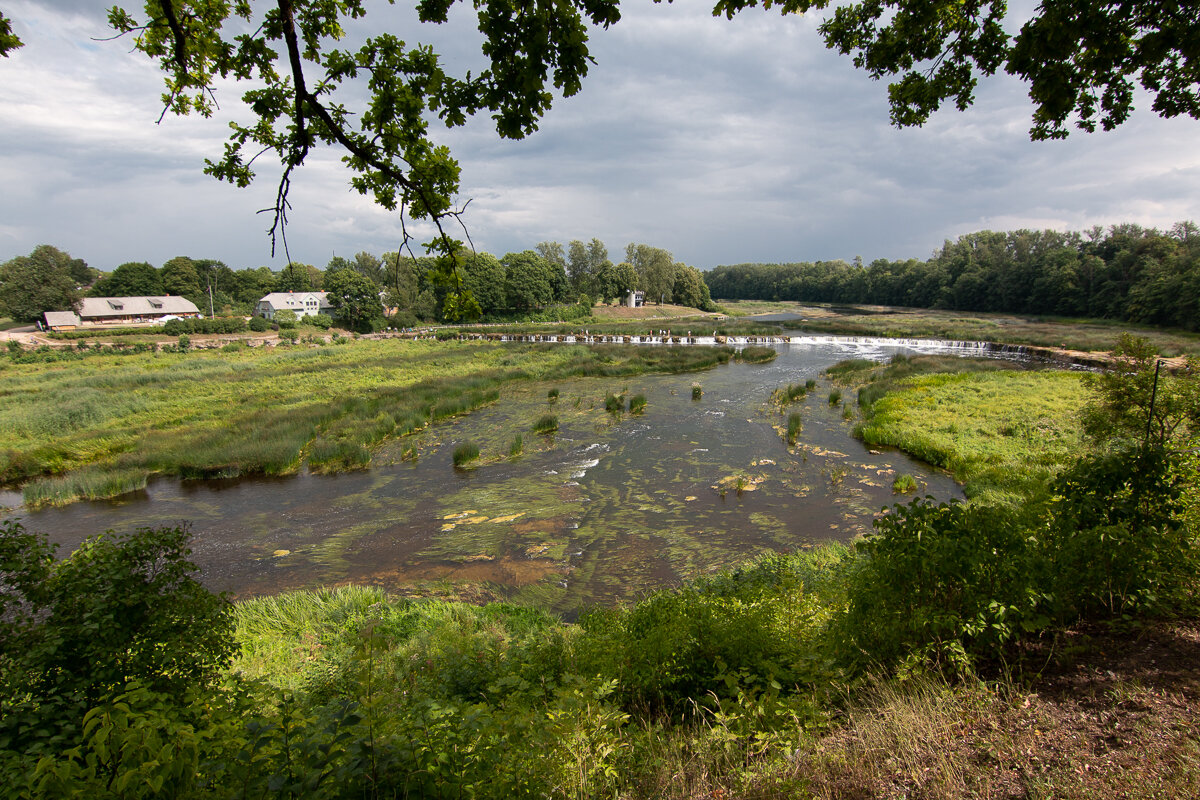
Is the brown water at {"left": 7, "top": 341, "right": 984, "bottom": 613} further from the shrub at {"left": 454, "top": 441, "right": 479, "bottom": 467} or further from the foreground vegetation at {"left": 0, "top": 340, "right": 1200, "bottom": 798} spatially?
the foreground vegetation at {"left": 0, "top": 340, "right": 1200, "bottom": 798}

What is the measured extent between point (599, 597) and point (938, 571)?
652cm

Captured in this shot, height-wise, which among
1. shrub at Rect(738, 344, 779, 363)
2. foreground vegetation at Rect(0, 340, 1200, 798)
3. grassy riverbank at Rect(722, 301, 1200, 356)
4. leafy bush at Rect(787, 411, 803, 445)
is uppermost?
grassy riverbank at Rect(722, 301, 1200, 356)

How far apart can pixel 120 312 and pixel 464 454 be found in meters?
94.4

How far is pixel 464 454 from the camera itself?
17.9m

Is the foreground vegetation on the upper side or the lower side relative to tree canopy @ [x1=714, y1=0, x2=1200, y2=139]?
lower

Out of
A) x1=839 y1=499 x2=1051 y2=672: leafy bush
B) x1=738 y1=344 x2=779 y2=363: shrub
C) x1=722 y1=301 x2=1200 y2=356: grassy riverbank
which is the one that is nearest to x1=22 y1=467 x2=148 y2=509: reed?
x1=839 y1=499 x2=1051 y2=672: leafy bush

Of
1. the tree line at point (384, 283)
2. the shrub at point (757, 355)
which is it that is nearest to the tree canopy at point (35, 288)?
the tree line at point (384, 283)

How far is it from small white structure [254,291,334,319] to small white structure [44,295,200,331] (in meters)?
10.0

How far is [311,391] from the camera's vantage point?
1145 inches

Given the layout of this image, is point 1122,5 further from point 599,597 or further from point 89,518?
point 89,518

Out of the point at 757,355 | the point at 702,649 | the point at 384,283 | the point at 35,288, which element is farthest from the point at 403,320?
the point at 702,649

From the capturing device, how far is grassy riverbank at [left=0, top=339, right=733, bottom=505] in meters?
17.0

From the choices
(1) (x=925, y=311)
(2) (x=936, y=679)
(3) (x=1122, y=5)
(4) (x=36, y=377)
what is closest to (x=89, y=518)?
(2) (x=936, y=679)

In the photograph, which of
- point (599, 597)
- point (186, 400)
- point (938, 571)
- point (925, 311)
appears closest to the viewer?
point (938, 571)
